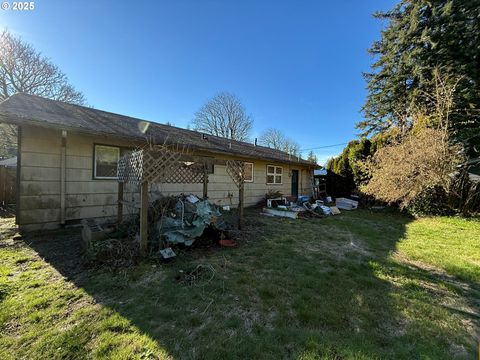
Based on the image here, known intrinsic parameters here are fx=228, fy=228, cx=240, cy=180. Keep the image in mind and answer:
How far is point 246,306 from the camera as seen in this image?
2.61 metres

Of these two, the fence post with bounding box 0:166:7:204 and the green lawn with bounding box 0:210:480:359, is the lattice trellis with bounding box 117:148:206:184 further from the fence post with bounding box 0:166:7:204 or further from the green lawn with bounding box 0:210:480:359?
the fence post with bounding box 0:166:7:204

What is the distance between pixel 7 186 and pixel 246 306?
11.8 meters

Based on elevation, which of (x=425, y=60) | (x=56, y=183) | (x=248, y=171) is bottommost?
(x=56, y=183)

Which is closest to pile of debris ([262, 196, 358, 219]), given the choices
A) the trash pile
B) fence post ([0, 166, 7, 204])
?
the trash pile

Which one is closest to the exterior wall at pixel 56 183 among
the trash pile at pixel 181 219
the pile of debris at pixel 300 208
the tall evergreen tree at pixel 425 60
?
the trash pile at pixel 181 219

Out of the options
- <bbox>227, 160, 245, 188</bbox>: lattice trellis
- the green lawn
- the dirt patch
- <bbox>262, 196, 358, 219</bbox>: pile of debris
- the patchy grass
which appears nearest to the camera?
the green lawn

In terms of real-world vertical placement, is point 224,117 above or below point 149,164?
above

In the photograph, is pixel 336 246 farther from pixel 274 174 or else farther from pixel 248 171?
pixel 274 174

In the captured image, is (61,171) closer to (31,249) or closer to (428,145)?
(31,249)

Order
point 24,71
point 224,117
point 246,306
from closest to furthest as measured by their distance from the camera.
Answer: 1. point 246,306
2. point 24,71
3. point 224,117

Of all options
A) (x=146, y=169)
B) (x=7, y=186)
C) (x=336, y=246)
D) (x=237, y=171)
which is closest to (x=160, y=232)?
(x=146, y=169)

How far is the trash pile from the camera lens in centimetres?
426

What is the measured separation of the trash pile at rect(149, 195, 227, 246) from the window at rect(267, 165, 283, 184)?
7.32 meters

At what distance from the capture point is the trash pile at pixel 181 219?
4.26 m
